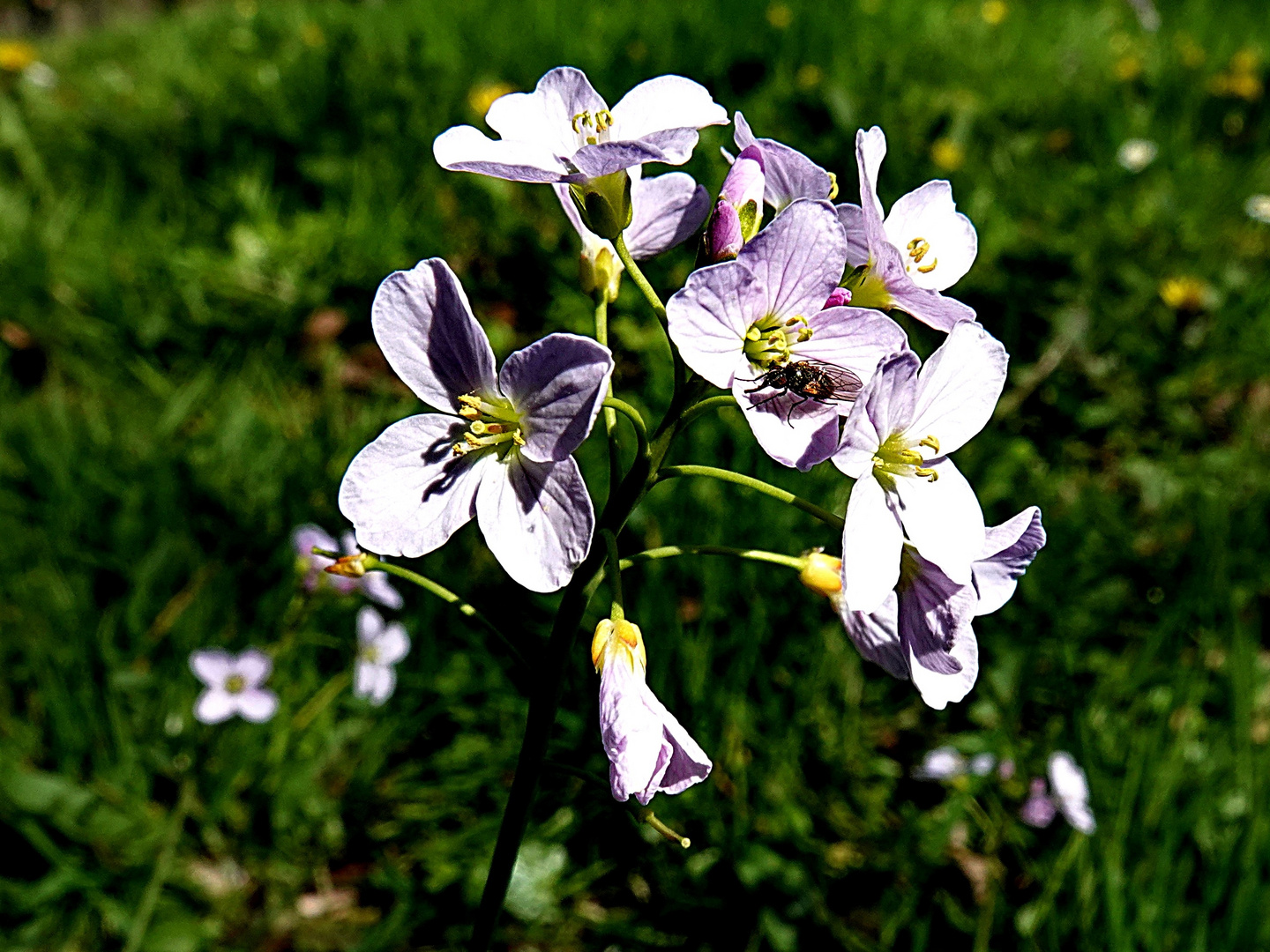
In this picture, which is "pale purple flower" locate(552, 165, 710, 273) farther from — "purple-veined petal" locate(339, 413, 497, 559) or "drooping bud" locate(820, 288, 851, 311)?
"purple-veined petal" locate(339, 413, 497, 559)

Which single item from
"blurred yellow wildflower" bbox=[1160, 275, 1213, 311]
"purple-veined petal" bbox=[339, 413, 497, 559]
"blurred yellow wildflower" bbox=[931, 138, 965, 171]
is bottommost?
"blurred yellow wildflower" bbox=[1160, 275, 1213, 311]

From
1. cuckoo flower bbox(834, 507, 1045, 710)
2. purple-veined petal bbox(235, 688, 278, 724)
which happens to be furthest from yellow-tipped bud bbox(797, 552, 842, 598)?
purple-veined petal bbox(235, 688, 278, 724)

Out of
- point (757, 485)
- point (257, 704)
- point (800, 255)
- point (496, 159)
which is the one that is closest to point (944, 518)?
point (757, 485)

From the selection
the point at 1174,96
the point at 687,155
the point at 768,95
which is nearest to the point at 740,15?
the point at 768,95

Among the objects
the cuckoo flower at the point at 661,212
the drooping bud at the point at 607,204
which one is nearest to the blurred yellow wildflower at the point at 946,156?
the cuckoo flower at the point at 661,212

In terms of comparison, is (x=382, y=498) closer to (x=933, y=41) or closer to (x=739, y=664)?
(x=739, y=664)
